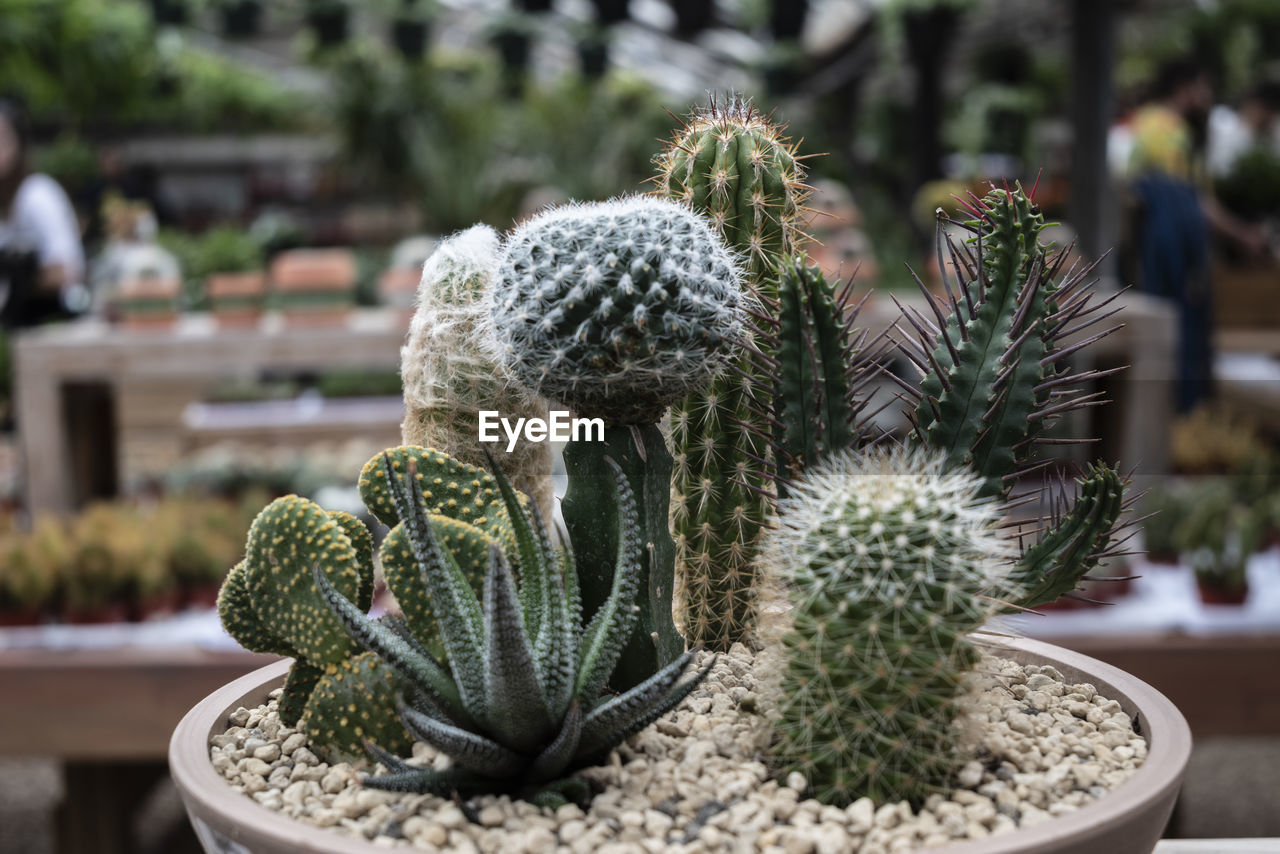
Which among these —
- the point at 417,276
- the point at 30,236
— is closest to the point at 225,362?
the point at 417,276

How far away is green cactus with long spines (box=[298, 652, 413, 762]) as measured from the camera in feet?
3.09

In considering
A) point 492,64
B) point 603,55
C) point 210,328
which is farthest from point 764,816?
point 492,64

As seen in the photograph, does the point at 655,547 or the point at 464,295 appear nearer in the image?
the point at 655,547

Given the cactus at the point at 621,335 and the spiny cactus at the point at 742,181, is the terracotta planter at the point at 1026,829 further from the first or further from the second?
the spiny cactus at the point at 742,181

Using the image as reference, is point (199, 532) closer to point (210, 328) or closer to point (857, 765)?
point (210, 328)

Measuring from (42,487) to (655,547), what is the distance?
277 cm

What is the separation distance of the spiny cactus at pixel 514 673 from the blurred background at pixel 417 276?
33 cm

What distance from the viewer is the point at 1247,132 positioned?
6.54 m

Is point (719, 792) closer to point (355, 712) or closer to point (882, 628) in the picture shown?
point (882, 628)

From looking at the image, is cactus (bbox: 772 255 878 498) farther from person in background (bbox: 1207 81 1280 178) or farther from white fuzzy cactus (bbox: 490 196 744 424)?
person in background (bbox: 1207 81 1280 178)

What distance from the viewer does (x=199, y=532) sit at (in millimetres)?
3051

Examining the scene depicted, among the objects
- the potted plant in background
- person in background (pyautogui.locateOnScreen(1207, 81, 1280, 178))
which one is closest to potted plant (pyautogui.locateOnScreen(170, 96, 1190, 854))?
person in background (pyautogui.locateOnScreen(1207, 81, 1280, 178))

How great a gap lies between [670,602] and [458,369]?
0.30 metres

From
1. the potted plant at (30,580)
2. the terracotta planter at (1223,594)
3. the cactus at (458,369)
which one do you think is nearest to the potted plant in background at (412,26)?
the potted plant at (30,580)
